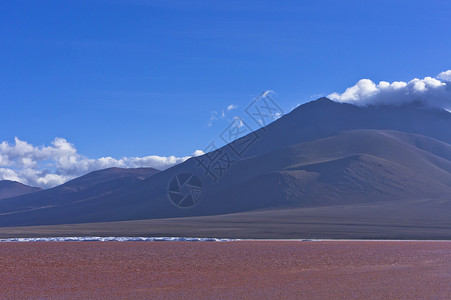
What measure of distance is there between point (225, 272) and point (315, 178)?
86554 millimetres

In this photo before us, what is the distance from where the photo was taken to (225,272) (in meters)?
21.0

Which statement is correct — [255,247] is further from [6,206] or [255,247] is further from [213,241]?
[6,206]

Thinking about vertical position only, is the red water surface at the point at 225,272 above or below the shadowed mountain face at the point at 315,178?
below

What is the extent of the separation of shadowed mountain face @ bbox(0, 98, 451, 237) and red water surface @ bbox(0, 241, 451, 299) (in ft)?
140

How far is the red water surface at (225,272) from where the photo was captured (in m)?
16.4

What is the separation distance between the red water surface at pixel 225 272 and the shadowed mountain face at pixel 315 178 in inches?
1680

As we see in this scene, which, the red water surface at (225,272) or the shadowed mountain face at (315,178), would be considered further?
the shadowed mountain face at (315,178)

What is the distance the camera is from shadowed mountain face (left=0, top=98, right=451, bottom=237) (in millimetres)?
96562

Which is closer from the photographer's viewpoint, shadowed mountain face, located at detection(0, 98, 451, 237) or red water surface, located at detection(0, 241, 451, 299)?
red water surface, located at detection(0, 241, 451, 299)

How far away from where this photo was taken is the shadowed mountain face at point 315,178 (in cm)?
9656

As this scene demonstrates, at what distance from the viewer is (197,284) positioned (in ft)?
59.1

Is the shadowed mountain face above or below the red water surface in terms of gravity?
above

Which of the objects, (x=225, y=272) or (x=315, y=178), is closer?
(x=225, y=272)

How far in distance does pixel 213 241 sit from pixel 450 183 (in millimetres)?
79815
